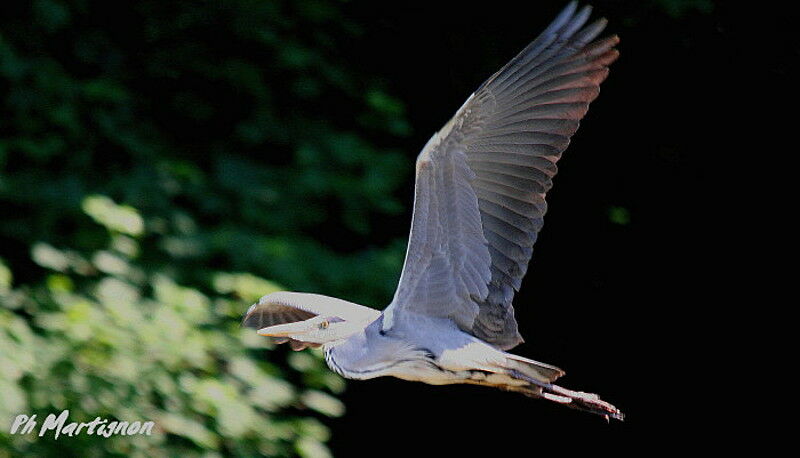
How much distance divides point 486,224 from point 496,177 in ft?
0.35

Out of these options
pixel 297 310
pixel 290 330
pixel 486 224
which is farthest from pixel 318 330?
pixel 486 224

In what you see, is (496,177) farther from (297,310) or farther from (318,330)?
(297,310)

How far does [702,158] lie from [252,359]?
1989mm

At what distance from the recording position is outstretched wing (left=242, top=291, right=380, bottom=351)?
300 centimetres

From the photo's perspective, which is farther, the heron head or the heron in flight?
the heron head

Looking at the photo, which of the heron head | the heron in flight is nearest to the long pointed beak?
the heron head

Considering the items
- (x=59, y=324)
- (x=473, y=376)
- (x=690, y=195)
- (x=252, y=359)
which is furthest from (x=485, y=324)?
(x=690, y=195)

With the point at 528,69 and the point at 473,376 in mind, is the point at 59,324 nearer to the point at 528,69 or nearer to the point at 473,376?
the point at 473,376

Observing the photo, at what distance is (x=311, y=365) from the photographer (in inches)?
134

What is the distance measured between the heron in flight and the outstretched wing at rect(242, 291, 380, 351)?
17 centimetres

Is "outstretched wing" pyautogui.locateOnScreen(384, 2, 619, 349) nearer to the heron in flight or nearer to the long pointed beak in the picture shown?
the heron in flight

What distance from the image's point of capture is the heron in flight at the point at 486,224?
2.57m

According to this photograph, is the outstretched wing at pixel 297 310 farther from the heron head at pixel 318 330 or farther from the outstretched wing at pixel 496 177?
the outstretched wing at pixel 496 177

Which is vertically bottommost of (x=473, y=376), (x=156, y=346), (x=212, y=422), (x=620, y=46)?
(x=473, y=376)
